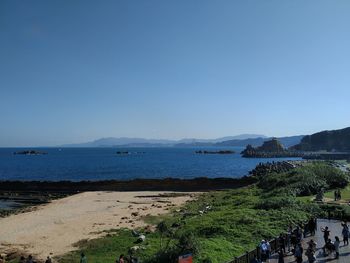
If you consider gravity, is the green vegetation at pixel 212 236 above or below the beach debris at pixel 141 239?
above

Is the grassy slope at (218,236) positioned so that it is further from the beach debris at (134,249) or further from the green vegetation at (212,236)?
the beach debris at (134,249)

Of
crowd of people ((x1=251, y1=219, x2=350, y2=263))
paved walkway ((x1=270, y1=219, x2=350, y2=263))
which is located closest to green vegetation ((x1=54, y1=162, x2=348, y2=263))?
crowd of people ((x1=251, y1=219, x2=350, y2=263))

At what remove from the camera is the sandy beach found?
3104 cm

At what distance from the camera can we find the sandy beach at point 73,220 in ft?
102

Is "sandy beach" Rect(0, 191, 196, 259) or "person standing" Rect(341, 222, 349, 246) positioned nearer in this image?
"person standing" Rect(341, 222, 349, 246)

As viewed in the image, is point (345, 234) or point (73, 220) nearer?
point (345, 234)

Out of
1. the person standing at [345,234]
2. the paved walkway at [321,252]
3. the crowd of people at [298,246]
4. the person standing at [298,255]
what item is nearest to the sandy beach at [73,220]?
the crowd of people at [298,246]

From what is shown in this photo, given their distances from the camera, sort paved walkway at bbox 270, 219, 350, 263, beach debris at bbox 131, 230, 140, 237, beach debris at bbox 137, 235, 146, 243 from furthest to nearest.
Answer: beach debris at bbox 131, 230, 140, 237 → beach debris at bbox 137, 235, 146, 243 → paved walkway at bbox 270, 219, 350, 263

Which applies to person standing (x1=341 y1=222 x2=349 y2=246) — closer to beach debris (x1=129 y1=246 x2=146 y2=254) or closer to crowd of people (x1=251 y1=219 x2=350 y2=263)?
crowd of people (x1=251 y1=219 x2=350 y2=263)

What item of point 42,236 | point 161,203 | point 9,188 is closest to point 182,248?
point 42,236

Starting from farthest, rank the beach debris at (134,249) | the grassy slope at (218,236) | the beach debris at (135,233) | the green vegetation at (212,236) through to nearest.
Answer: the beach debris at (135,233), the beach debris at (134,249), the grassy slope at (218,236), the green vegetation at (212,236)

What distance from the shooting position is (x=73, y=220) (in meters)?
40.8

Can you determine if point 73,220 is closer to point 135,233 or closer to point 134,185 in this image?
point 135,233

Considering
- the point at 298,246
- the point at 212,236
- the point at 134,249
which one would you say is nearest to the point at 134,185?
the point at 134,249
